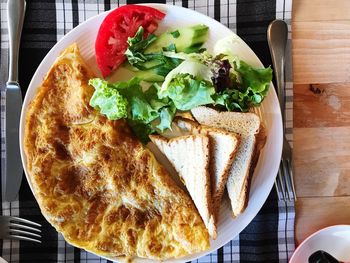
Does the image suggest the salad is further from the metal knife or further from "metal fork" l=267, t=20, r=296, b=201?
the metal knife

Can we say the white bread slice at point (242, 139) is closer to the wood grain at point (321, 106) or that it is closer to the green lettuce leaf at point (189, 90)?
the green lettuce leaf at point (189, 90)

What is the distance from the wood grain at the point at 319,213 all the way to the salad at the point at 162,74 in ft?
1.98

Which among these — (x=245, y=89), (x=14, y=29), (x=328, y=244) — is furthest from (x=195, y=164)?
(x=14, y=29)

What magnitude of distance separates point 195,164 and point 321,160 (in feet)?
2.25

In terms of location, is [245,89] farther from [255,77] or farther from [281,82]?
[281,82]

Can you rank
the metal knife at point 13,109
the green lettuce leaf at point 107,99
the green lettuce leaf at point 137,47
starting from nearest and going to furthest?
the green lettuce leaf at point 107,99, the green lettuce leaf at point 137,47, the metal knife at point 13,109

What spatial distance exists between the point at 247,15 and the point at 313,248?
3.67ft

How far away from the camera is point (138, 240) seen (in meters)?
2.57

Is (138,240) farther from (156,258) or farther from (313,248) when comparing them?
(313,248)

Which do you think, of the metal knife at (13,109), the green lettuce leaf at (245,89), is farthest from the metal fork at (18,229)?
the green lettuce leaf at (245,89)

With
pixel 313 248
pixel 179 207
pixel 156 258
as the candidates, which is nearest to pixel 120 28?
pixel 179 207

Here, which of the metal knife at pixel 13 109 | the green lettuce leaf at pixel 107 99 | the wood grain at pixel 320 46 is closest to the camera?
the green lettuce leaf at pixel 107 99

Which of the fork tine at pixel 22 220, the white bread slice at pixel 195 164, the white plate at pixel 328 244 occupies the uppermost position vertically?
the white bread slice at pixel 195 164

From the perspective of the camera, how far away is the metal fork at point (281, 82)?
278 centimetres
